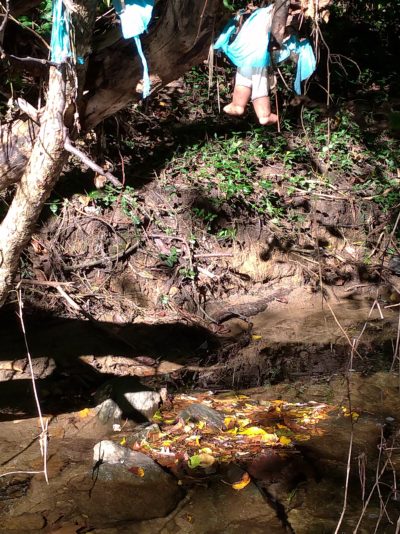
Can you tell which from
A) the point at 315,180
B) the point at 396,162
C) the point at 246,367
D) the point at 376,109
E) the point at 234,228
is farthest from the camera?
the point at 376,109

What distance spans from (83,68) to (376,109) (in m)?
7.08

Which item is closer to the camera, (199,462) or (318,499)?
(318,499)

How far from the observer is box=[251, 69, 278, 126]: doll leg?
3.40 metres

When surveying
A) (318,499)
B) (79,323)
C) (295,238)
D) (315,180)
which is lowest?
(318,499)

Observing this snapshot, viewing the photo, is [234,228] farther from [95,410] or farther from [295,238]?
[95,410]

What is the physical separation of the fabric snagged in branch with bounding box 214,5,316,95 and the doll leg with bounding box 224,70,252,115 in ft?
0.40

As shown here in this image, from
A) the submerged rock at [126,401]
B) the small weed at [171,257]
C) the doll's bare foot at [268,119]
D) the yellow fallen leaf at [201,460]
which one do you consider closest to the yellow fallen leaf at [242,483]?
the yellow fallen leaf at [201,460]

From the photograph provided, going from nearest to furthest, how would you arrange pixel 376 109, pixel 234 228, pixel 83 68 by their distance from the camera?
→ pixel 83 68
pixel 234 228
pixel 376 109

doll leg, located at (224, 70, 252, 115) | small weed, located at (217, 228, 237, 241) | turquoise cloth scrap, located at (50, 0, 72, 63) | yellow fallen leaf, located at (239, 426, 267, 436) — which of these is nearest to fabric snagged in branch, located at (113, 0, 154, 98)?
turquoise cloth scrap, located at (50, 0, 72, 63)

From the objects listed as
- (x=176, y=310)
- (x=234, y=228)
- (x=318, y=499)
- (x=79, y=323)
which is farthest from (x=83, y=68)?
(x=234, y=228)

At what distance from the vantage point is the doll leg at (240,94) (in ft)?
11.4

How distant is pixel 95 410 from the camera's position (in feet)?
15.0

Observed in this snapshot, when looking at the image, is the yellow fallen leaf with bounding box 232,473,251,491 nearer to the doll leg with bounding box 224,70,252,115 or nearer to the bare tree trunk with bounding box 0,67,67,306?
the bare tree trunk with bounding box 0,67,67,306

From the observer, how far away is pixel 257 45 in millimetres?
3182
